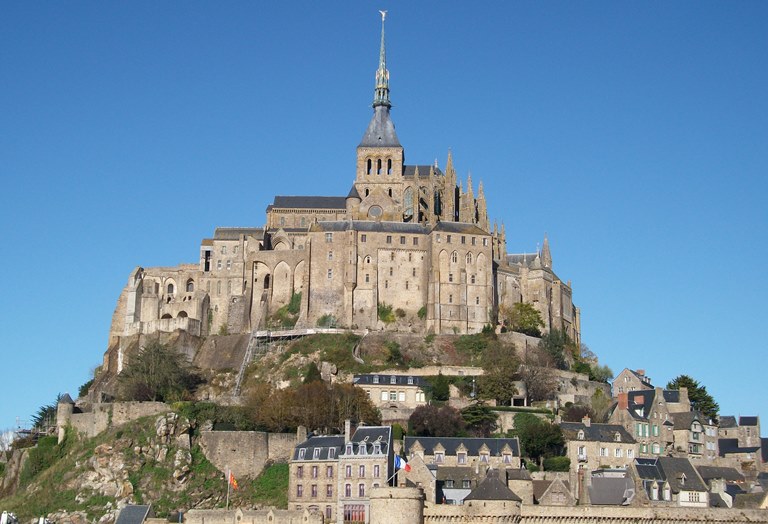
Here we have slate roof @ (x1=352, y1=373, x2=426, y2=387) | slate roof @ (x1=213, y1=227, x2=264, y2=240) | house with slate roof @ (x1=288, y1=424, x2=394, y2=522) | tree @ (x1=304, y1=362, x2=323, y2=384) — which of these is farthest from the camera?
slate roof @ (x1=213, y1=227, x2=264, y2=240)

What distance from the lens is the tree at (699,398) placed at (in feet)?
289

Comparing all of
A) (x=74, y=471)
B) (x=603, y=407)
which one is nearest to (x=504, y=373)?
(x=603, y=407)

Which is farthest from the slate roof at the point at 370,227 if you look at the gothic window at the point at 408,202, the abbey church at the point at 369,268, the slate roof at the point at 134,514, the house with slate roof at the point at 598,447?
the slate roof at the point at 134,514

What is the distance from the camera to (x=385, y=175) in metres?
107

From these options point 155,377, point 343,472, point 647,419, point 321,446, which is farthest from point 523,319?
point 343,472

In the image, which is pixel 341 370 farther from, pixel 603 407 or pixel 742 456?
pixel 742 456

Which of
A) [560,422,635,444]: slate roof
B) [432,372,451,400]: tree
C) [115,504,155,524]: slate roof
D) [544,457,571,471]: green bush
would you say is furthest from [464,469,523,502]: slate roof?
[432,372,451,400]: tree

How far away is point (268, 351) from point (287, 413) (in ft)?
66.2

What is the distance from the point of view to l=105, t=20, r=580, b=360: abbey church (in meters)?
96.9

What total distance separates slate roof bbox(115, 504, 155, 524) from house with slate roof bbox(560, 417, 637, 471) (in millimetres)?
24457

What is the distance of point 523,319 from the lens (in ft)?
317

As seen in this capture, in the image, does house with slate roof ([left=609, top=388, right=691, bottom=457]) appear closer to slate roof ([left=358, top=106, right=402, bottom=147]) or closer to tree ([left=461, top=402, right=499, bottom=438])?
tree ([left=461, top=402, right=499, bottom=438])

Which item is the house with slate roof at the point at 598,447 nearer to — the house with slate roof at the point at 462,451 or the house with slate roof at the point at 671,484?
the house with slate roof at the point at 671,484

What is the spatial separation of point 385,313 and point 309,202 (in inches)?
672
